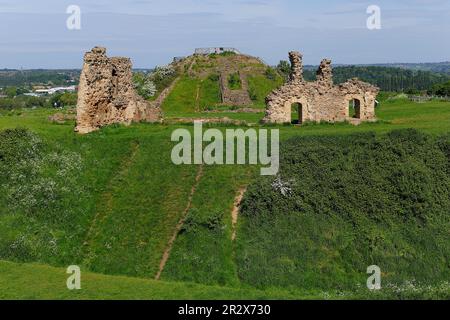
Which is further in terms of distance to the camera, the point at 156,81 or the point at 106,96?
the point at 156,81

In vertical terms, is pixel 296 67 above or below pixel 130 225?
above

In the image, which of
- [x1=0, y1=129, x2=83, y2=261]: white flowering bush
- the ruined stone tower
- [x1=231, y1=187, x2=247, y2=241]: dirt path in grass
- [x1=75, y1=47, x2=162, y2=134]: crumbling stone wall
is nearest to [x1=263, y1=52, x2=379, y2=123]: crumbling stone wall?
the ruined stone tower

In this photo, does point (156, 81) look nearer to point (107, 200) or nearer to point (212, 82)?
point (212, 82)

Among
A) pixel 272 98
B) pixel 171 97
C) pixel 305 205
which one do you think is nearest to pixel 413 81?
pixel 171 97

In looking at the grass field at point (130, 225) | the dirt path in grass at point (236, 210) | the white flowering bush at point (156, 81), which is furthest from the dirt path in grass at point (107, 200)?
the white flowering bush at point (156, 81)

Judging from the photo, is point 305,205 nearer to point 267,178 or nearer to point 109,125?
point 267,178

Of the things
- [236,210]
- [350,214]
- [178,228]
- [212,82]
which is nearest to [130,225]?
[178,228]

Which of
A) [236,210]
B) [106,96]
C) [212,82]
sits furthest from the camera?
[212,82]
